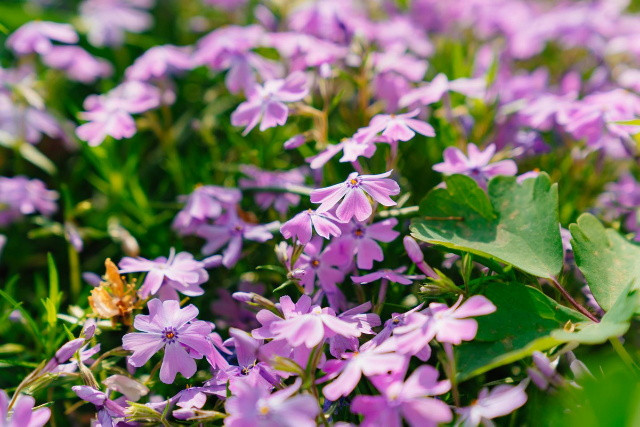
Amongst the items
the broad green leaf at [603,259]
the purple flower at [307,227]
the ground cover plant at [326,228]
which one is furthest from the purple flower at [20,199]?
the broad green leaf at [603,259]

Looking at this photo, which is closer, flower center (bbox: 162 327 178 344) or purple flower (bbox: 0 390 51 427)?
purple flower (bbox: 0 390 51 427)

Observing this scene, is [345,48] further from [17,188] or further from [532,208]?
[17,188]

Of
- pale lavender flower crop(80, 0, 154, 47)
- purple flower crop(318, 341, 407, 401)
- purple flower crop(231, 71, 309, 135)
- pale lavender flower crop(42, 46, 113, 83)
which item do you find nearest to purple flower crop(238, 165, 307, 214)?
purple flower crop(231, 71, 309, 135)

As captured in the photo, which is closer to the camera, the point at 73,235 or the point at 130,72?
the point at 73,235

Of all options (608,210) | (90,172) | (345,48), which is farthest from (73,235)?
(608,210)

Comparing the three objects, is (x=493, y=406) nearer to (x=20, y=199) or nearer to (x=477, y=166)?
(x=477, y=166)

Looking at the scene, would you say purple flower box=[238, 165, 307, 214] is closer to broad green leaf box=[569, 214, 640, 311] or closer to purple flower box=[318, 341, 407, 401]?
purple flower box=[318, 341, 407, 401]
